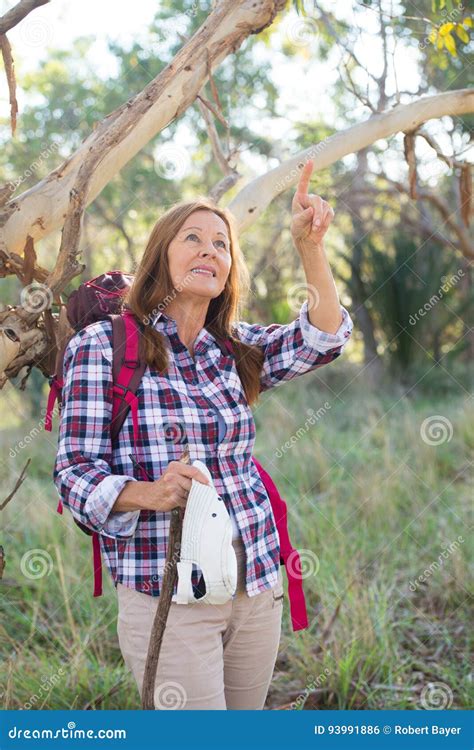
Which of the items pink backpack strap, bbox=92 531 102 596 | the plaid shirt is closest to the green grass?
pink backpack strap, bbox=92 531 102 596

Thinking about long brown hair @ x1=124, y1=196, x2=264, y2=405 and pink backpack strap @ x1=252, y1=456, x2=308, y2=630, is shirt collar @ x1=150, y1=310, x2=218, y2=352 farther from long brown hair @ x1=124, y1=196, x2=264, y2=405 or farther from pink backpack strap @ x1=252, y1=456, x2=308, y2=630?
pink backpack strap @ x1=252, y1=456, x2=308, y2=630

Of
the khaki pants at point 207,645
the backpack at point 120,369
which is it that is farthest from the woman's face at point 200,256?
the khaki pants at point 207,645

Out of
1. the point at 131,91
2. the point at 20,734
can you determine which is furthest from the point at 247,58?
the point at 20,734

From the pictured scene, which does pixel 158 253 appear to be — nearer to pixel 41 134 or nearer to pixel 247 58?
pixel 247 58

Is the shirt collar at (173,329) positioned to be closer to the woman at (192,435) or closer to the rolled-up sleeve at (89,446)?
the woman at (192,435)

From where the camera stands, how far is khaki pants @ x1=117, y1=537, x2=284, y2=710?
1741 mm

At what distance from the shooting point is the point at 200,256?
196 cm

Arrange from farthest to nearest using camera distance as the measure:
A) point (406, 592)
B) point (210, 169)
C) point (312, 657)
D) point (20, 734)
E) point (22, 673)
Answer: point (210, 169) → point (406, 592) → point (312, 657) → point (22, 673) → point (20, 734)

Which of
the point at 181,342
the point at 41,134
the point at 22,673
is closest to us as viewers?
the point at 181,342

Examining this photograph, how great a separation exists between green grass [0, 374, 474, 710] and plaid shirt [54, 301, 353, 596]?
1149 mm

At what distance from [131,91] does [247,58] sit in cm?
132

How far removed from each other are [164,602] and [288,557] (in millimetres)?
504

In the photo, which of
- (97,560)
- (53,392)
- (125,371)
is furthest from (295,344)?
(97,560)

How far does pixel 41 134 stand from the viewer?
954 centimetres
